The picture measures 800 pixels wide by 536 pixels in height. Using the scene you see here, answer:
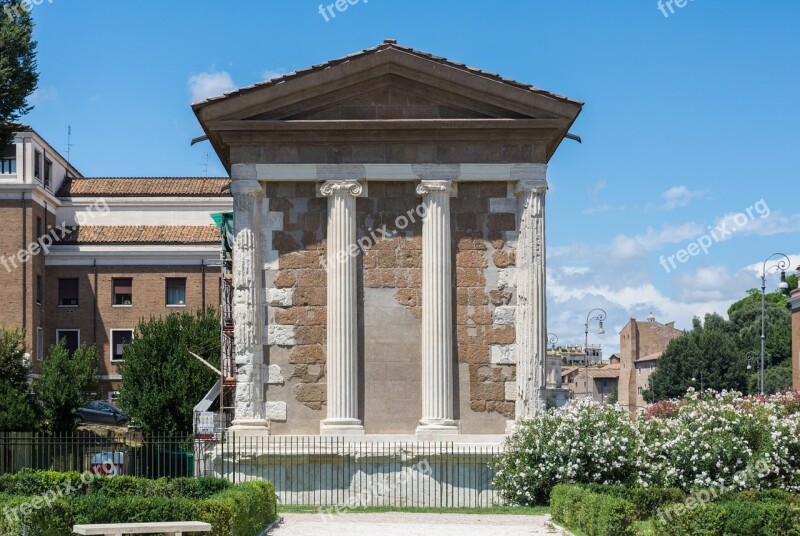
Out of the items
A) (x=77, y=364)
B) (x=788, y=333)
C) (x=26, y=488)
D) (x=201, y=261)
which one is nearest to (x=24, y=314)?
(x=201, y=261)

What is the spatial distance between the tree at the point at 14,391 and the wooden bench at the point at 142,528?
27007 mm

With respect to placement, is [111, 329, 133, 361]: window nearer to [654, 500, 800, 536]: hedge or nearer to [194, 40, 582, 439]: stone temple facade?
[194, 40, 582, 439]: stone temple facade

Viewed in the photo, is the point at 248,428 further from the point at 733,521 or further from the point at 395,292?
the point at 733,521

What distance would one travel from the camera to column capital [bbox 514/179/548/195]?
24.7 metres

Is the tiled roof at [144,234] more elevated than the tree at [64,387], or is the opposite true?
the tiled roof at [144,234]

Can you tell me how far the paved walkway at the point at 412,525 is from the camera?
65.6 ft

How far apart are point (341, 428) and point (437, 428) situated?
6.25 feet

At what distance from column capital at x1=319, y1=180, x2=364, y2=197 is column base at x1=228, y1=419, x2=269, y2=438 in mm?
4789

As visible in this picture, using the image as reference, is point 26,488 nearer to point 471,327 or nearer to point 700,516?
point 471,327

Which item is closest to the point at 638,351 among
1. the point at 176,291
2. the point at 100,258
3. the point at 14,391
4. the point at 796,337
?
the point at 796,337

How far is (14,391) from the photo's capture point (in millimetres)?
44969

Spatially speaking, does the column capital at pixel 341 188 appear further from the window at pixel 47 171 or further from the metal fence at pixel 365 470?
the window at pixel 47 171

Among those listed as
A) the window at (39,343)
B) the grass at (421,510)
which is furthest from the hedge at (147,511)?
the window at (39,343)

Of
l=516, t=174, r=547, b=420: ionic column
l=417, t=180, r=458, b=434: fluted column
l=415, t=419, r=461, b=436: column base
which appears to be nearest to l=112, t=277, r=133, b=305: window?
l=417, t=180, r=458, b=434: fluted column
